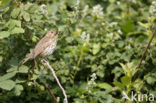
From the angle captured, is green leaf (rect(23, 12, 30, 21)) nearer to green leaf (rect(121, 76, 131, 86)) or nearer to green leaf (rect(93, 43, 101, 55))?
A: green leaf (rect(121, 76, 131, 86))

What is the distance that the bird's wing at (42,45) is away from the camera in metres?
3.82

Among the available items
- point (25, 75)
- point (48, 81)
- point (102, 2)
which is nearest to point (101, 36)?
point (48, 81)

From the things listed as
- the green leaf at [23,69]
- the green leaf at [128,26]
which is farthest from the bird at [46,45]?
the green leaf at [128,26]

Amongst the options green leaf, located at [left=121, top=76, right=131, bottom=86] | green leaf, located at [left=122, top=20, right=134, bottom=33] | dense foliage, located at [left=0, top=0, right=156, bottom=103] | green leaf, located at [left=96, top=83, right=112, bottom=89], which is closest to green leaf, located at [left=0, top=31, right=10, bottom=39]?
dense foliage, located at [left=0, top=0, right=156, bottom=103]

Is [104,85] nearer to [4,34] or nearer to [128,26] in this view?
[128,26]

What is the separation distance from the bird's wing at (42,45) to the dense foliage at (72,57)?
0.14 meters

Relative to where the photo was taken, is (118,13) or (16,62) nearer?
(16,62)

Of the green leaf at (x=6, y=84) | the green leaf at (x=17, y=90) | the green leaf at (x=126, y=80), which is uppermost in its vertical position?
the green leaf at (x=6, y=84)

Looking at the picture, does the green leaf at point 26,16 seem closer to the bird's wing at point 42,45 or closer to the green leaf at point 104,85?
the bird's wing at point 42,45

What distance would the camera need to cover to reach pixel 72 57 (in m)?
4.93

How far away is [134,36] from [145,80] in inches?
60.1

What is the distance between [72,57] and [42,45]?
3.61 feet

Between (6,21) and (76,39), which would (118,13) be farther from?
(6,21)

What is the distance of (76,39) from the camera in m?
5.11
